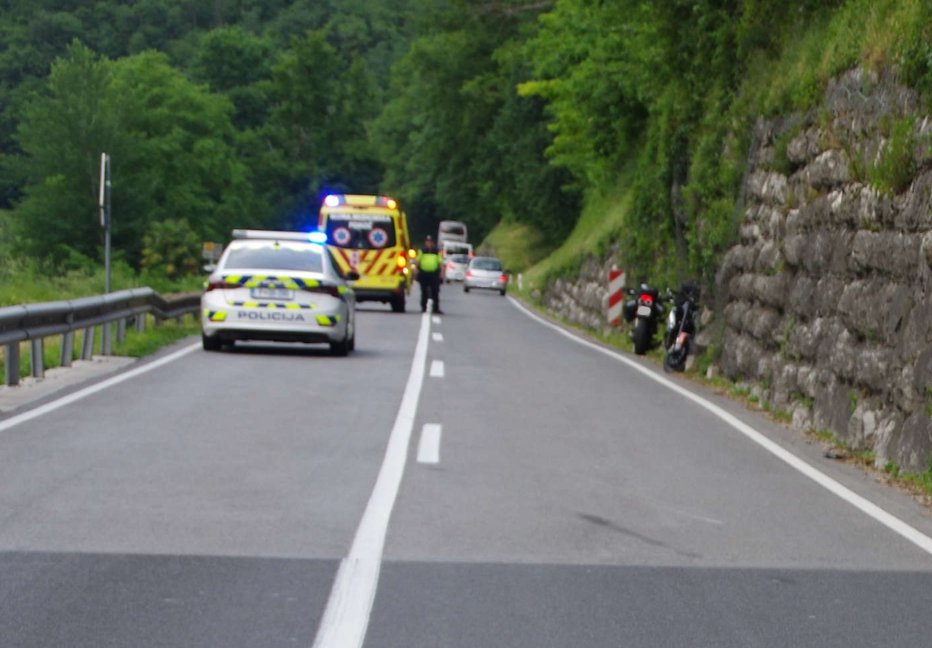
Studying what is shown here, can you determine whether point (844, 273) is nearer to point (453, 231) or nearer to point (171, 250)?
point (171, 250)

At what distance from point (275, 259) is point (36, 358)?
552 cm

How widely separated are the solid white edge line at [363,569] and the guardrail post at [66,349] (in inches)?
282

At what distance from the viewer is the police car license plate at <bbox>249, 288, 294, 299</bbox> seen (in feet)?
69.2

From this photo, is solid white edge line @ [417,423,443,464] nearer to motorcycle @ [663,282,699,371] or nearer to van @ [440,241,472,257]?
motorcycle @ [663,282,699,371]

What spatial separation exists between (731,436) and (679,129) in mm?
14402

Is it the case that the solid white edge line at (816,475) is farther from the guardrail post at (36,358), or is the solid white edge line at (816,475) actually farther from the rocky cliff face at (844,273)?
the guardrail post at (36,358)

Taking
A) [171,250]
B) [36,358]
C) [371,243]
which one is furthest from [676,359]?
[171,250]

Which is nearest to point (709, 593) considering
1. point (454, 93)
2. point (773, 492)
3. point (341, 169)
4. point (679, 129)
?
point (773, 492)

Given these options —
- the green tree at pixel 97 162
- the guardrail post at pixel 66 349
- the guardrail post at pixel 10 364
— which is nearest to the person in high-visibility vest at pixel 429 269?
the guardrail post at pixel 66 349

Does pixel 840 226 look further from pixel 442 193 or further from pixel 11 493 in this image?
pixel 442 193

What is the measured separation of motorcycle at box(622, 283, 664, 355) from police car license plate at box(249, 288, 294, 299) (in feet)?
21.7

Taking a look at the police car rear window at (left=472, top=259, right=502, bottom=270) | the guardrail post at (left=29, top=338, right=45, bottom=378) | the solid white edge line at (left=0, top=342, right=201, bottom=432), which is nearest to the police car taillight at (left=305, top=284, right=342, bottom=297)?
the solid white edge line at (left=0, top=342, right=201, bottom=432)

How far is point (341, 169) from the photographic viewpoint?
119 metres

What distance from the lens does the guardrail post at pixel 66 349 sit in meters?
18.6
